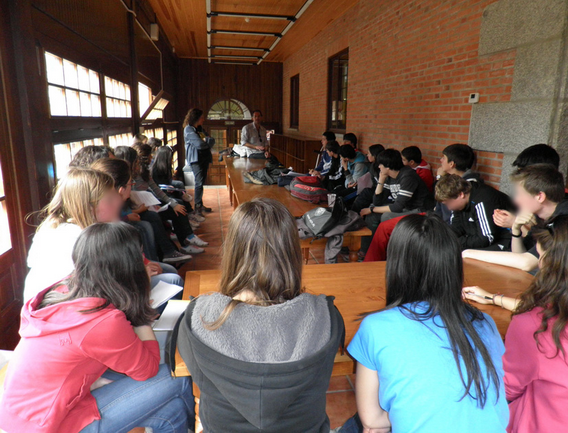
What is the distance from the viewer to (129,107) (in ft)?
16.1

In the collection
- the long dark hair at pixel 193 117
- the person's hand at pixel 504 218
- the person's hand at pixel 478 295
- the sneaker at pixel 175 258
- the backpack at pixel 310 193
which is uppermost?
the long dark hair at pixel 193 117

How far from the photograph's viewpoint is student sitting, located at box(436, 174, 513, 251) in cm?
245

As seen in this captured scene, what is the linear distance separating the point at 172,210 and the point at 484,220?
294 cm

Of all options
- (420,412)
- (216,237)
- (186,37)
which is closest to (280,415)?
(420,412)

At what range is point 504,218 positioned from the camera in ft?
7.43

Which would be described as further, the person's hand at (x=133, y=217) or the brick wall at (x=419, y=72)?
the brick wall at (x=419, y=72)

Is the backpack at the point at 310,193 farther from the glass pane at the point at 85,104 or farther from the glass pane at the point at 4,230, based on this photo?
the glass pane at the point at 4,230

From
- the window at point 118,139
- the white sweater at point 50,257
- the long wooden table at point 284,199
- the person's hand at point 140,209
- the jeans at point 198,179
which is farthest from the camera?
the jeans at point 198,179

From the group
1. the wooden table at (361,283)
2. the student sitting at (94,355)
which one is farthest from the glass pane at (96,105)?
the student sitting at (94,355)

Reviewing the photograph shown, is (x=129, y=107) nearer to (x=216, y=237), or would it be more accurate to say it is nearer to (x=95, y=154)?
(x=216, y=237)

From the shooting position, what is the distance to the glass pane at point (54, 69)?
8.59 ft

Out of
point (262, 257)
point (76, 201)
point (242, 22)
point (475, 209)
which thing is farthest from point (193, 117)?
point (262, 257)

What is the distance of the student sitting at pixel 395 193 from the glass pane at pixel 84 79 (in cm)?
273

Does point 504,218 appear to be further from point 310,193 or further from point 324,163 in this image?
point 324,163
